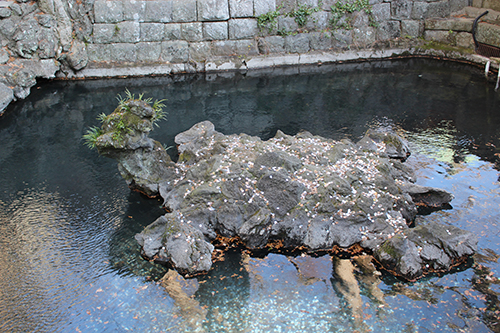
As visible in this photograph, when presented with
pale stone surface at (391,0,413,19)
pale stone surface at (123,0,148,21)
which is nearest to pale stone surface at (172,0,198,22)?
pale stone surface at (123,0,148,21)

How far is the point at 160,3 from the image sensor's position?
1553cm

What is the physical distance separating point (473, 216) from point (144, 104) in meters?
6.51

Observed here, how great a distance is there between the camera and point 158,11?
51.0 feet

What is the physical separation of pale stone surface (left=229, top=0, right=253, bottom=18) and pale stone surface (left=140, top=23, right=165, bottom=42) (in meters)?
2.84

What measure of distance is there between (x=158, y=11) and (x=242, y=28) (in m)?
3.38

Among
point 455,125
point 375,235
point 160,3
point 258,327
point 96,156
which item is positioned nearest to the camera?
point 258,327

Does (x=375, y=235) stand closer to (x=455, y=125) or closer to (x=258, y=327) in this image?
(x=258, y=327)

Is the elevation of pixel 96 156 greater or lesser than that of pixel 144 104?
lesser

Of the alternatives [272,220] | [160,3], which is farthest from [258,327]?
[160,3]

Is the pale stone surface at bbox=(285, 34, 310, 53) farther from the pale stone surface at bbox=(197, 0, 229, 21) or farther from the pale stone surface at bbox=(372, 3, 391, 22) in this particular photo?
the pale stone surface at bbox=(372, 3, 391, 22)

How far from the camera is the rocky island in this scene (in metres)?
6.37

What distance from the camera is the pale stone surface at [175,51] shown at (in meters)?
15.8

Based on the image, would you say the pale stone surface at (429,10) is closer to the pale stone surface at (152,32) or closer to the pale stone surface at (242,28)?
the pale stone surface at (242,28)

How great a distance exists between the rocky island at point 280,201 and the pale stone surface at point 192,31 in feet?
29.4
